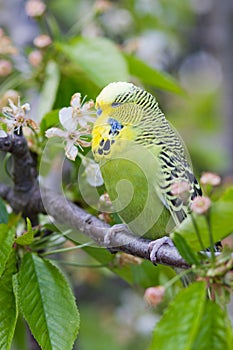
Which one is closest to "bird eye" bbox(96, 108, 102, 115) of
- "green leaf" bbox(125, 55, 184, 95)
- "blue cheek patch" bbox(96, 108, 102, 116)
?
"blue cheek patch" bbox(96, 108, 102, 116)

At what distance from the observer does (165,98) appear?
139 inches

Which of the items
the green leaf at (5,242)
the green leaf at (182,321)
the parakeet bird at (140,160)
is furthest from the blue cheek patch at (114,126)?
the green leaf at (182,321)

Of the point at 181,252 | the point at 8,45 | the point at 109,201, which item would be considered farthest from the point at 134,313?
the point at 181,252

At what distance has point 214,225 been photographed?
78cm

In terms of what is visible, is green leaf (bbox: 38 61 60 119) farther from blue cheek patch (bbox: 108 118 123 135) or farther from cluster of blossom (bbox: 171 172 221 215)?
cluster of blossom (bbox: 171 172 221 215)

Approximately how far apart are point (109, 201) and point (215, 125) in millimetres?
2350

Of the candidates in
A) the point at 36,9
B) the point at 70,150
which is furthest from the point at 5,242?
the point at 36,9

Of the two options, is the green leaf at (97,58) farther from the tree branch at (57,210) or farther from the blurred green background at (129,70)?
the tree branch at (57,210)

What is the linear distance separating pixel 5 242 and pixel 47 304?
110 millimetres

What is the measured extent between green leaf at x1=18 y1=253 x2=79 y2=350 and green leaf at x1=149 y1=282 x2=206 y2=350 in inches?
8.6

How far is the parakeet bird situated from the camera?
38.5 inches

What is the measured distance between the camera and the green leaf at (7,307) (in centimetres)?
90

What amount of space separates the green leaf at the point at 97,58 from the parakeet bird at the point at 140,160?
0.35 metres

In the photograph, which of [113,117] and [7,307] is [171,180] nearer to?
[113,117]
